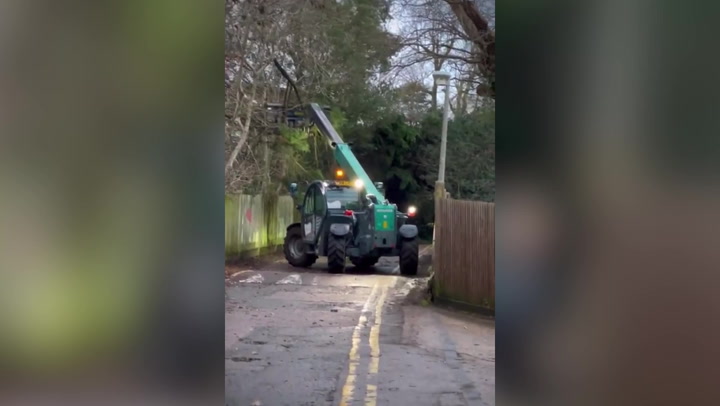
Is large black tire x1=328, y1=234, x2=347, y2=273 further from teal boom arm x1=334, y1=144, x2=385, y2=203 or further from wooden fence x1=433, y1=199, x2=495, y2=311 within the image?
wooden fence x1=433, y1=199, x2=495, y2=311

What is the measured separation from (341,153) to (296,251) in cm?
293

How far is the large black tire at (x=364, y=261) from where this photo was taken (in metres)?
17.0

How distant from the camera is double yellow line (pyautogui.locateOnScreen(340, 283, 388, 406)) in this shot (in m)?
6.38

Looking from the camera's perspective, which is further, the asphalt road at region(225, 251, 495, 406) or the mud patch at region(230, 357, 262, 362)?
the mud patch at region(230, 357, 262, 362)

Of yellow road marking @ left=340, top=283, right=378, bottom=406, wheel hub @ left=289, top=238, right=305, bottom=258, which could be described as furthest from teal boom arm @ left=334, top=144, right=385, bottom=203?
yellow road marking @ left=340, top=283, right=378, bottom=406

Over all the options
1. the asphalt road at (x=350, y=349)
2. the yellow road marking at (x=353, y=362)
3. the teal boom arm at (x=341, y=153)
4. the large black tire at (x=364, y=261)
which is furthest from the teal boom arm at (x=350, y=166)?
the yellow road marking at (x=353, y=362)

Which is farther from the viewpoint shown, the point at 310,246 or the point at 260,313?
the point at 310,246

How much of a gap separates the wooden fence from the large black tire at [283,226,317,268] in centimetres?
634
